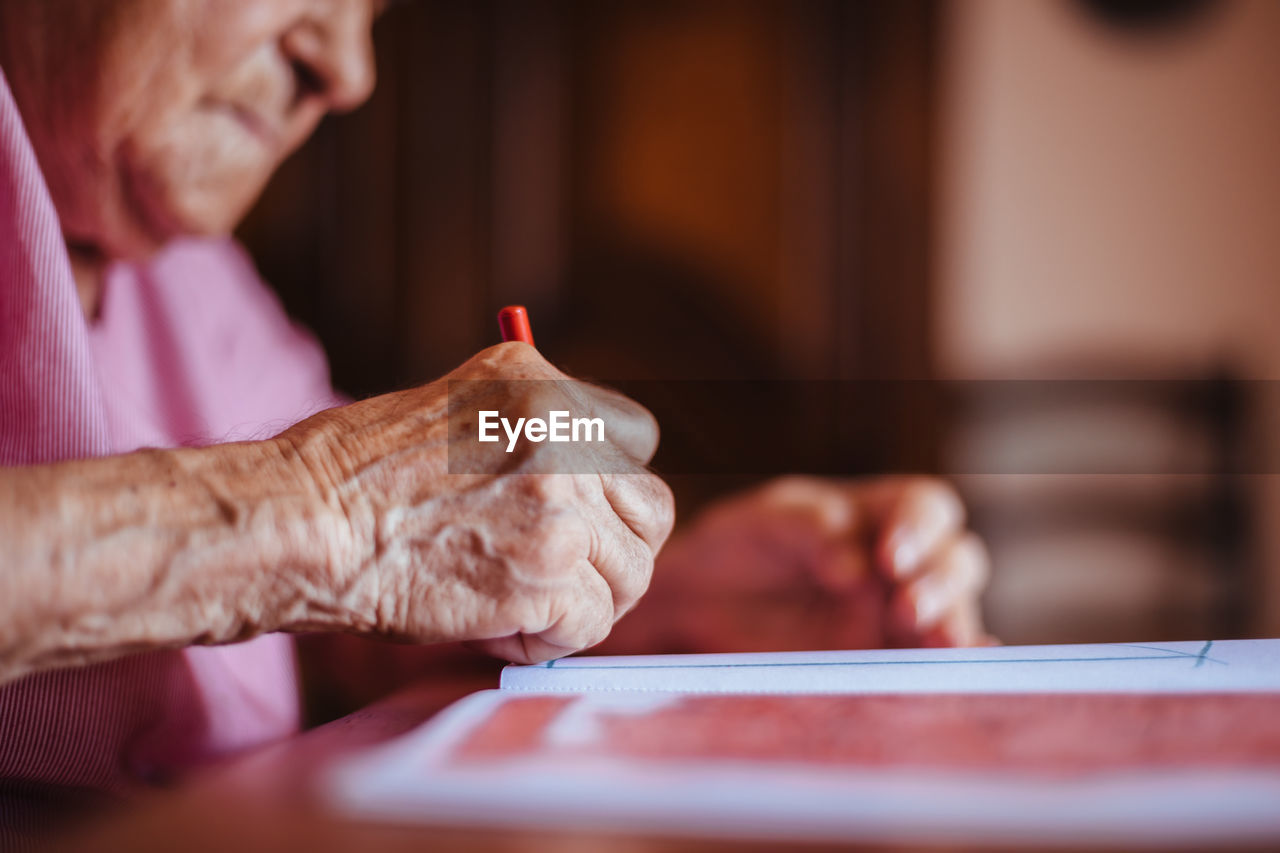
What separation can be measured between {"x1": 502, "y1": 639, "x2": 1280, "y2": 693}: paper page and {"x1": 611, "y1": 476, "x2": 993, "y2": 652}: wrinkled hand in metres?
0.21

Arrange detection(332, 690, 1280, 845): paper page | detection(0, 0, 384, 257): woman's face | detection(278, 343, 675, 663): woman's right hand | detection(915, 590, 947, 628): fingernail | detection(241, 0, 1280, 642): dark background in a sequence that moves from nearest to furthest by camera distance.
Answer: detection(332, 690, 1280, 845): paper page < detection(278, 343, 675, 663): woman's right hand < detection(0, 0, 384, 257): woman's face < detection(915, 590, 947, 628): fingernail < detection(241, 0, 1280, 642): dark background

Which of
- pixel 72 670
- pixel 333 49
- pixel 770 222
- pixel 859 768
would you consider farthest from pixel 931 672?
pixel 770 222

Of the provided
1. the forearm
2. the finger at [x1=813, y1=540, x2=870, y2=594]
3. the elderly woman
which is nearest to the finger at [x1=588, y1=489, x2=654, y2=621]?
the elderly woman

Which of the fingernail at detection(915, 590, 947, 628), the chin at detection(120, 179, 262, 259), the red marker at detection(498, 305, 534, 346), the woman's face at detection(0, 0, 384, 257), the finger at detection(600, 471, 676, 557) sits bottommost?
the fingernail at detection(915, 590, 947, 628)

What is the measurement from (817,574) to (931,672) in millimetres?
→ 285

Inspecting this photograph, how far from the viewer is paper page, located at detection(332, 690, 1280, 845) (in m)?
0.21

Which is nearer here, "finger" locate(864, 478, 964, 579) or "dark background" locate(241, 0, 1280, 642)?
"finger" locate(864, 478, 964, 579)

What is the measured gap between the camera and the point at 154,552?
29cm

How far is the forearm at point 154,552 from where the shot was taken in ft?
0.90

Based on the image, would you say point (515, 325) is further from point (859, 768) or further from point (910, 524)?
point (910, 524)

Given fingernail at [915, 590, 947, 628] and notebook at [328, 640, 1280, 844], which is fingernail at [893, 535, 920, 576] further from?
notebook at [328, 640, 1280, 844]

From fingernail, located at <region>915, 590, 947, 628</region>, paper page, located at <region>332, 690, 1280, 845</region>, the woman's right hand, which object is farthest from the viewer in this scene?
fingernail, located at <region>915, 590, 947, 628</region>

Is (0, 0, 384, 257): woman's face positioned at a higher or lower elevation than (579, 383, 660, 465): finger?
higher

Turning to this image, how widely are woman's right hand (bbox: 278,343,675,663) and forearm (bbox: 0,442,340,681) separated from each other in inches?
0.4
